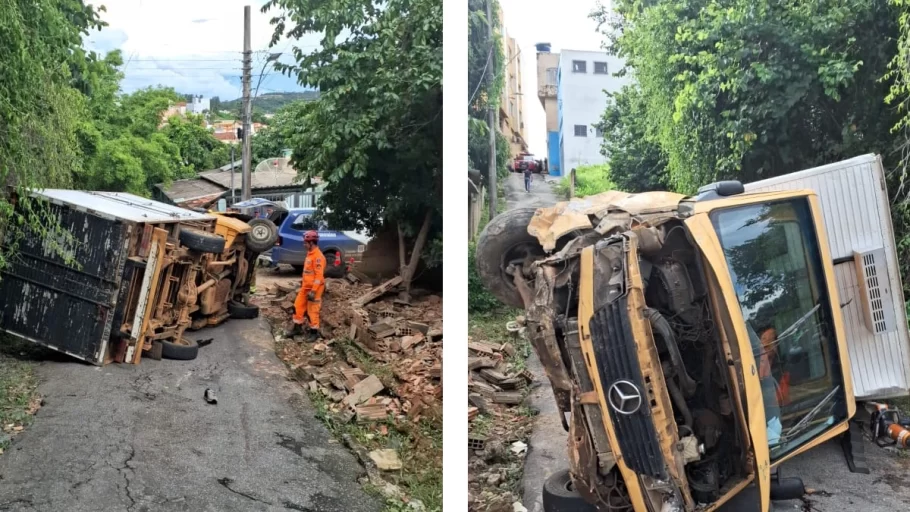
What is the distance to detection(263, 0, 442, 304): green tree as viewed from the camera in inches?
122

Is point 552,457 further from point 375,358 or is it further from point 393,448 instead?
point 375,358

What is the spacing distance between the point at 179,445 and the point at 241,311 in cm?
57

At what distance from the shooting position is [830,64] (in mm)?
2668

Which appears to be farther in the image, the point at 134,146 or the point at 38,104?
the point at 134,146

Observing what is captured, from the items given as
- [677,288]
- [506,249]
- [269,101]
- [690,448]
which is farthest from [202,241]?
[690,448]

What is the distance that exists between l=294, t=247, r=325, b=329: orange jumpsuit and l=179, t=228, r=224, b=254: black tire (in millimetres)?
347

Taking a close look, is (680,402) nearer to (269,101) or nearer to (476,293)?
(476,293)

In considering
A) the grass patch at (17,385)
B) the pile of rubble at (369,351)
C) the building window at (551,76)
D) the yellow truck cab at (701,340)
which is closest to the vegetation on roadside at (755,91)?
the yellow truck cab at (701,340)

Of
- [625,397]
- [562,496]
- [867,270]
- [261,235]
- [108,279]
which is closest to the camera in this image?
[625,397]

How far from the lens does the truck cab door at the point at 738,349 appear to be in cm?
238

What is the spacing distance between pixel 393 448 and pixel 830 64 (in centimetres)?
210

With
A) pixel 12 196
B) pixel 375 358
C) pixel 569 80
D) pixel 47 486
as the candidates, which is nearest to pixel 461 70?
pixel 569 80

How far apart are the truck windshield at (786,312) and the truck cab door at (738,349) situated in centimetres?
7

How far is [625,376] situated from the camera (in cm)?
235
